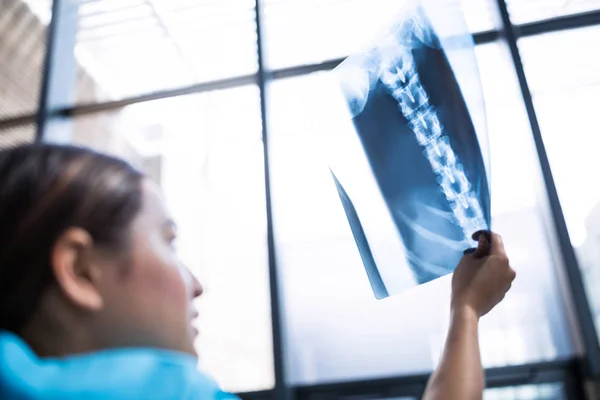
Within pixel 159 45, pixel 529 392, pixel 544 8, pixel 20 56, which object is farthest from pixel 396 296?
pixel 20 56

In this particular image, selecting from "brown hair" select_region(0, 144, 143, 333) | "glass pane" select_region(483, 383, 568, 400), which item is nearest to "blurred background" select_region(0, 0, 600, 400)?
"glass pane" select_region(483, 383, 568, 400)

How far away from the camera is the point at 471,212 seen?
2.35 ft

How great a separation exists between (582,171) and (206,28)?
221 centimetres

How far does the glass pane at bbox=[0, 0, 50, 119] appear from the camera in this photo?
3051mm

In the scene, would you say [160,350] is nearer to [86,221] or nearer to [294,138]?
[86,221]

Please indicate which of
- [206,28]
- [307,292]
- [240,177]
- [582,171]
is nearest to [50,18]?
[206,28]

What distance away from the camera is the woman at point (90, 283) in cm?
37

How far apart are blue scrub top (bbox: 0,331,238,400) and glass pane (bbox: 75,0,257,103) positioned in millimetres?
2603

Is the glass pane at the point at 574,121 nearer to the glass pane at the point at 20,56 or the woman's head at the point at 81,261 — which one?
the woman's head at the point at 81,261

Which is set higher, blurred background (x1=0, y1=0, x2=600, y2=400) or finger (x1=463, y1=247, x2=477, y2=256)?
blurred background (x1=0, y1=0, x2=600, y2=400)

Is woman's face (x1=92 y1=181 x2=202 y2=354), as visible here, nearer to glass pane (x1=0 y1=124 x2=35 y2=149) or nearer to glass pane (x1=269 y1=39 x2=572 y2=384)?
glass pane (x1=269 y1=39 x2=572 y2=384)

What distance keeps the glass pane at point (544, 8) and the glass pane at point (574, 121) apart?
4.8 inches

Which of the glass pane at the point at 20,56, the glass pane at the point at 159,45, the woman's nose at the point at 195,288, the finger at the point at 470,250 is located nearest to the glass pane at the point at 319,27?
the glass pane at the point at 159,45

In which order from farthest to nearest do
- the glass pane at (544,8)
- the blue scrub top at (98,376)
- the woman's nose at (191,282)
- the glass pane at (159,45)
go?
the glass pane at (159,45) < the glass pane at (544,8) < the woman's nose at (191,282) < the blue scrub top at (98,376)
